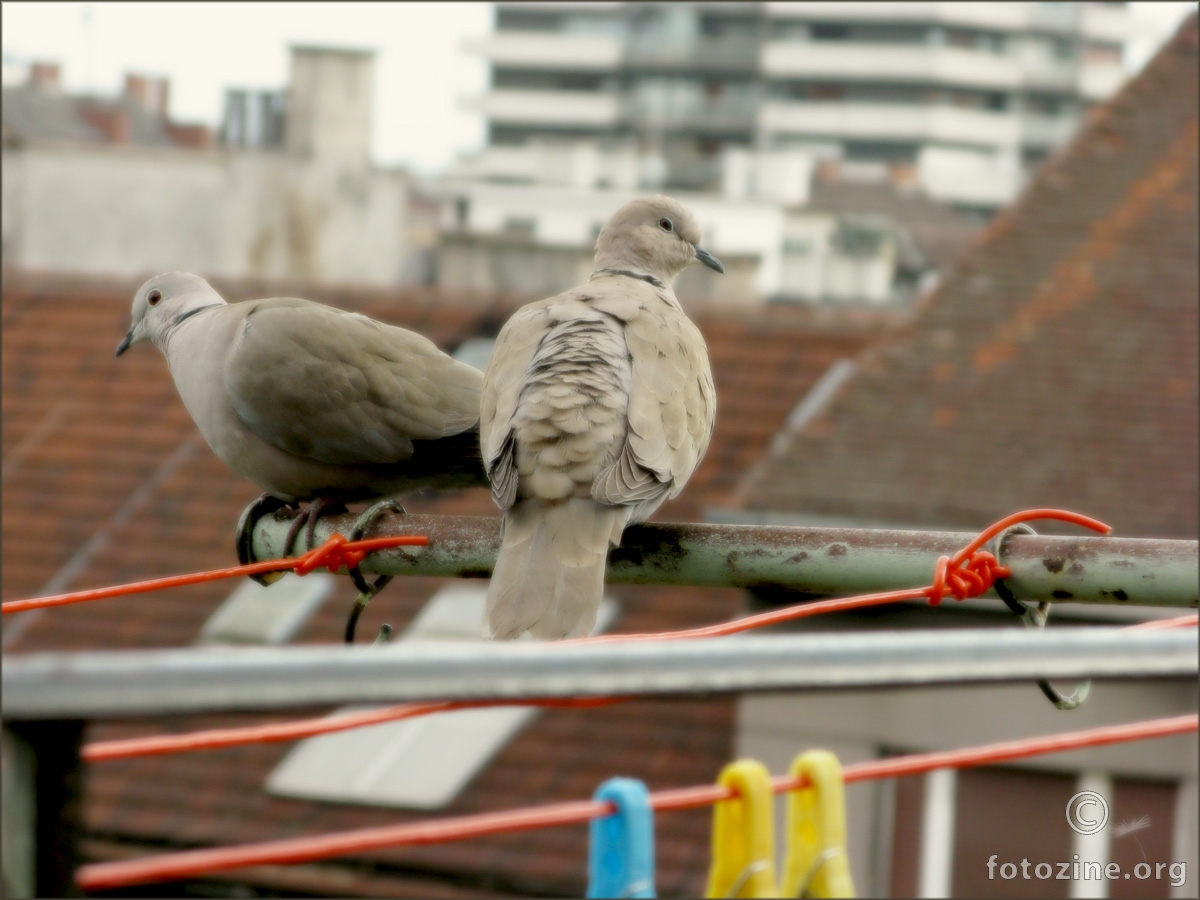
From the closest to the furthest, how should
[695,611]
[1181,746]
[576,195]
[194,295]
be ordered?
[194,295] < [1181,746] < [695,611] < [576,195]

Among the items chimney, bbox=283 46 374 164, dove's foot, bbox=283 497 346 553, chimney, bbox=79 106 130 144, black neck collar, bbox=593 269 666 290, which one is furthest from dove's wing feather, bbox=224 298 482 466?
chimney, bbox=79 106 130 144

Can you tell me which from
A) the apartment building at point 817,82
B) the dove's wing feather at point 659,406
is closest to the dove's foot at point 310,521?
the dove's wing feather at point 659,406

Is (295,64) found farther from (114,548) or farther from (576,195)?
(576,195)

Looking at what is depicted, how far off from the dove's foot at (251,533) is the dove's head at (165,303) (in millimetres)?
682

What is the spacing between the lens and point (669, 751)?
418 inches

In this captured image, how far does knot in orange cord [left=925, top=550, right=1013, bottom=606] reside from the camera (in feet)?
6.66

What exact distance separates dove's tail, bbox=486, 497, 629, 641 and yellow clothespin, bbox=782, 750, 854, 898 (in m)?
1.33

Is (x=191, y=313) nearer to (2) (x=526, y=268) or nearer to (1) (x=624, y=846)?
(1) (x=624, y=846)

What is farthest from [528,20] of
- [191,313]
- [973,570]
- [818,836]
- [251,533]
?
[818,836]

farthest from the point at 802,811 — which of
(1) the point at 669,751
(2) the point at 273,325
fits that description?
(1) the point at 669,751

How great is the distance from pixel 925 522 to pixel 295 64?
52.0ft

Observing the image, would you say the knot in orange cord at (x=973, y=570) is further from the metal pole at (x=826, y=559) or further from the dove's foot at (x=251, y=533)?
the dove's foot at (x=251, y=533)

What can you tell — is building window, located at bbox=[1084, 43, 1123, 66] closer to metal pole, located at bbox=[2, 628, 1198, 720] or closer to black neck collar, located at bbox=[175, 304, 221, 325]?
black neck collar, located at bbox=[175, 304, 221, 325]

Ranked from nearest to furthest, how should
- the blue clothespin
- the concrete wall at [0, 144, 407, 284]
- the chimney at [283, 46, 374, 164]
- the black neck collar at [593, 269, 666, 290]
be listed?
the blue clothespin
the black neck collar at [593, 269, 666, 290]
the concrete wall at [0, 144, 407, 284]
the chimney at [283, 46, 374, 164]
